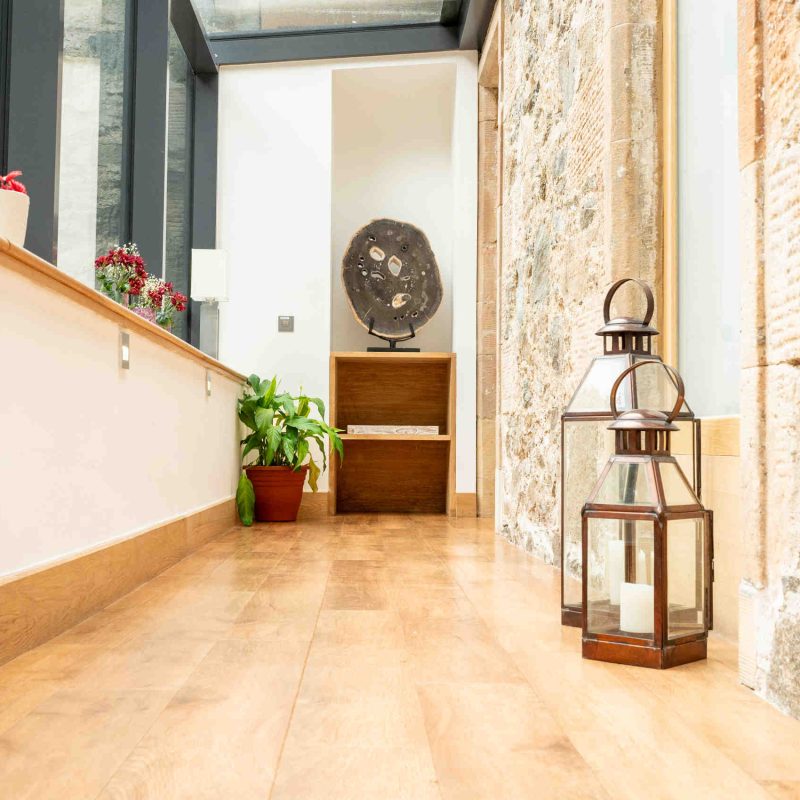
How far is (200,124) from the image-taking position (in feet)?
16.6

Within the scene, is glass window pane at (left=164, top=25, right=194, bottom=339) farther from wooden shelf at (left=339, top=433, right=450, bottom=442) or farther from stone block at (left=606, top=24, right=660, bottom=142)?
stone block at (left=606, top=24, right=660, bottom=142)

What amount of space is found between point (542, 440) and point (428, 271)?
2.29m

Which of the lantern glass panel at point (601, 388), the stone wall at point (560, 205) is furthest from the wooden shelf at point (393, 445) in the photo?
the lantern glass panel at point (601, 388)

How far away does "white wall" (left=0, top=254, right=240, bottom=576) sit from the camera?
5.17 feet

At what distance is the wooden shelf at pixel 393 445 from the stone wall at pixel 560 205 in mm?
1331

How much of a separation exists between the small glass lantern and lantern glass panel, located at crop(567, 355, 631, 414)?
6.3 inches

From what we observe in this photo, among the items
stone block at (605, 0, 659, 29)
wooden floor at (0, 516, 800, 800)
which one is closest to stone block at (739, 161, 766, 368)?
wooden floor at (0, 516, 800, 800)

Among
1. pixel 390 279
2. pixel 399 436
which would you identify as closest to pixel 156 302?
pixel 399 436

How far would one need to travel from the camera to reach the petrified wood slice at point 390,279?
5.09 metres

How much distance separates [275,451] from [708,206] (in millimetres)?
2891

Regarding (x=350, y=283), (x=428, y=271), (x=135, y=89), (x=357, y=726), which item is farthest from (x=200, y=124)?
(x=357, y=726)

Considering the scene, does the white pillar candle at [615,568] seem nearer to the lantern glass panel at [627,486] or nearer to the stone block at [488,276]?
the lantern glass panel at [627,486]

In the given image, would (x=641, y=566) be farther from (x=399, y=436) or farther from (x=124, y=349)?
(x=399, y=436)

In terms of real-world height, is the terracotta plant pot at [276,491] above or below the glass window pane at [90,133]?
below
